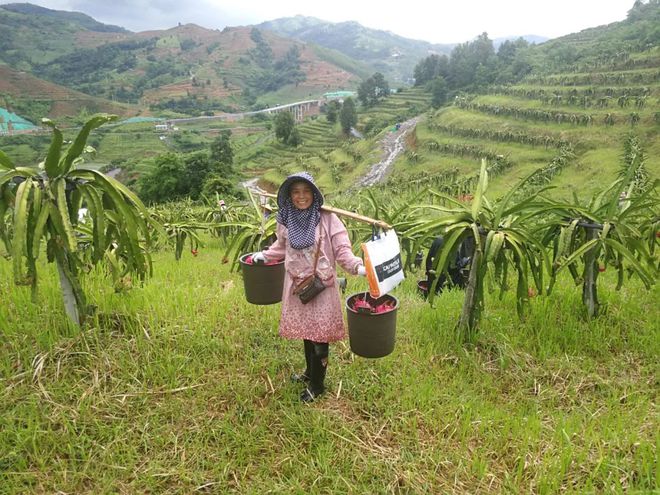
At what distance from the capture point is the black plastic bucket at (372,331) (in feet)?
8.72

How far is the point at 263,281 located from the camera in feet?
11.2

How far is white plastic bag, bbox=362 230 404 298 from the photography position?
2471mm

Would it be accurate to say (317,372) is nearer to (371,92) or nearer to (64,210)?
(64,210)

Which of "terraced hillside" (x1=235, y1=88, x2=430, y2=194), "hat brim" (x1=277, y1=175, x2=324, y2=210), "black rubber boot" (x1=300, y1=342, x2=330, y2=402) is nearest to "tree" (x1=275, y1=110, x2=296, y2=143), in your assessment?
"terraced hillside" (x1=235, y1=88, x2=430, y2=194)

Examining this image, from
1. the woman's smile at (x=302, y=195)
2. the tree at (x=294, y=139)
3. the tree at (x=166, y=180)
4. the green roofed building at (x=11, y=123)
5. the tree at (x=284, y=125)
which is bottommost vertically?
the tree at (x=166, y=180)

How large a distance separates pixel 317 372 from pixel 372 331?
0.61 metres

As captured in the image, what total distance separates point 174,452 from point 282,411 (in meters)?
0.70

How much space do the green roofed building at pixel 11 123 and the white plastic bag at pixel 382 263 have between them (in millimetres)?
91573

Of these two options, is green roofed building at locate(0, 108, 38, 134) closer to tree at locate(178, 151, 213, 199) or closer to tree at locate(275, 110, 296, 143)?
tree at locate(275, 110, 296, 143)

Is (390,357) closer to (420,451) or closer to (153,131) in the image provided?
(420,451)

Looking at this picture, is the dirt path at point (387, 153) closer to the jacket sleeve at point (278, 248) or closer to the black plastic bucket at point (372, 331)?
the jacket sleeve at point (278, 248)

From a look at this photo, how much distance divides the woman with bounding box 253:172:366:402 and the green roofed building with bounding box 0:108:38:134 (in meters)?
90.9

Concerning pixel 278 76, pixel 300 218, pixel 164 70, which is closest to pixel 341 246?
pixel 300 218

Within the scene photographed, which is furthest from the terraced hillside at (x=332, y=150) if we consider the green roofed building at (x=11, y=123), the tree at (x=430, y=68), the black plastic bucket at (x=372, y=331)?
the green roofed building at (x=11, y=123)
